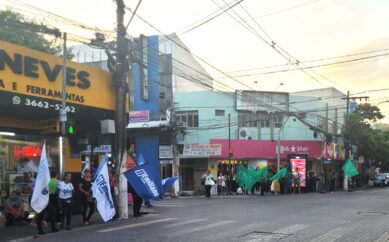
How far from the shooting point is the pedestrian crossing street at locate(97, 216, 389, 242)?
36.2ft

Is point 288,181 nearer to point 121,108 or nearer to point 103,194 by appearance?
point 121,108

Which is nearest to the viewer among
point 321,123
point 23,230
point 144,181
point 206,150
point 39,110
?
point 23,230

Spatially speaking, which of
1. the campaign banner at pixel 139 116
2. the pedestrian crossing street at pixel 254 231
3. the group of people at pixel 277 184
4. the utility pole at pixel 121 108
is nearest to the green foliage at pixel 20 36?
the utility pole at pixel 121 108

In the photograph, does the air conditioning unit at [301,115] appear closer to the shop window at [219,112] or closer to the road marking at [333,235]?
the shop window at [219,112]

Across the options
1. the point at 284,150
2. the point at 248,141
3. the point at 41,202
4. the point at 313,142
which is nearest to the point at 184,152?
the point at 248,141

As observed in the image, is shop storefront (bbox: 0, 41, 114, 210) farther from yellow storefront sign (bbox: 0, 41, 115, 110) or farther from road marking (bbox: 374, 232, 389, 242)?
road marking (bbox: 374, 232, 389, 242)

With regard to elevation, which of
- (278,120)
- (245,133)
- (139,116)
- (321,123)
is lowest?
(245,133)

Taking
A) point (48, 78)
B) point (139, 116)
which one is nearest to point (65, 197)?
point (48, 78)

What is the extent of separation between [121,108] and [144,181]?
258 centimetres

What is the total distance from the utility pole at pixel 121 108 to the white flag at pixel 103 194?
917mm

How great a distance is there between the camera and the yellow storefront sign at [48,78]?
1410 centimetres

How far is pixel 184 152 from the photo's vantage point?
42.2 m

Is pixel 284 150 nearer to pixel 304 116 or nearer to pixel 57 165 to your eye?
pixel 304 116

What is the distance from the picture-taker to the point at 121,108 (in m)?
16.9
